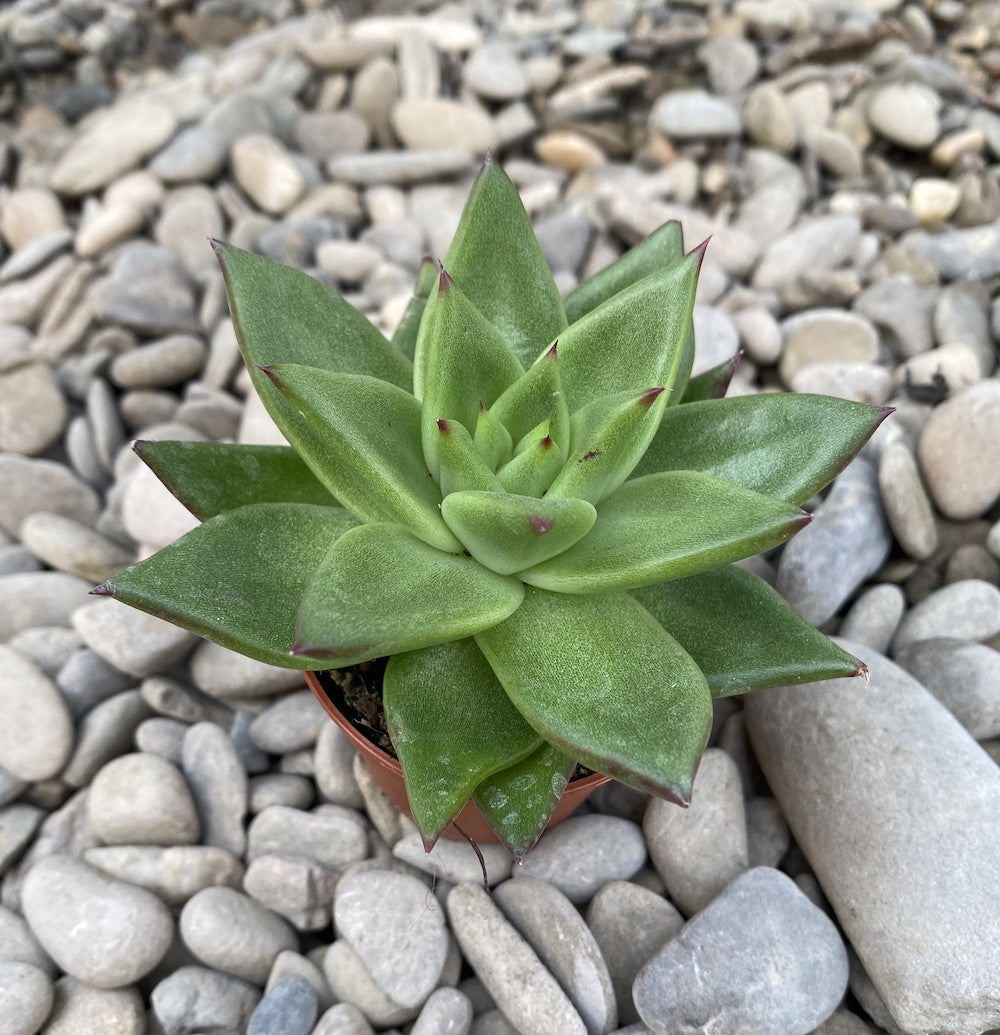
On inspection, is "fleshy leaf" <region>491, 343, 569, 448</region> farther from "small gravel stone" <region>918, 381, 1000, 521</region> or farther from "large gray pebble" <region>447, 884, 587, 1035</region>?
"small gravel stone" <region>918, 381, 1000, 521</region>

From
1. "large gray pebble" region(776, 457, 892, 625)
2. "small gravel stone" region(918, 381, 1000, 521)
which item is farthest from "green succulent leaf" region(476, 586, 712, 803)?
"small gravel stone" region(918, 381, 1000, 521)

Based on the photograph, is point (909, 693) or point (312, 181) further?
point (312, 181)

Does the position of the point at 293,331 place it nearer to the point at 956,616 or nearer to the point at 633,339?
the point at 633,339

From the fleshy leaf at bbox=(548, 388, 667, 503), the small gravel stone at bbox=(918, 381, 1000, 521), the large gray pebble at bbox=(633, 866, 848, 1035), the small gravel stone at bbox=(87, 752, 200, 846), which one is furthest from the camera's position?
the small gravel stone at bbox=(918, 381, 1000, 521)

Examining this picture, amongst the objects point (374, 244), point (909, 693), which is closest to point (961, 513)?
point (909, 693)

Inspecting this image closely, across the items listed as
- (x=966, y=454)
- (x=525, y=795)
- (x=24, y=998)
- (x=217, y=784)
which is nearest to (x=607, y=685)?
(x=525, y=795)

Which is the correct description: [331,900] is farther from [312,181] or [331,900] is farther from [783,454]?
[312,181]

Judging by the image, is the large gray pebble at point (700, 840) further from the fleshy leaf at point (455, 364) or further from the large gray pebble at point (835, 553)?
the fleshy leaf at point (455, 364)

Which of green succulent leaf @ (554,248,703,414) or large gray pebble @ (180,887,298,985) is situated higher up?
green succulent leaf @ (554,248,703,414)
